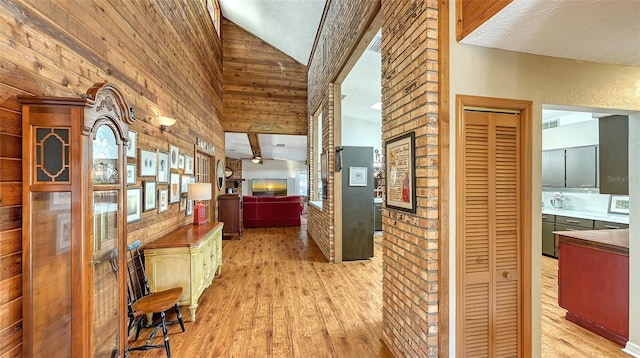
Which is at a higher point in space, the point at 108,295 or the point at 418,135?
the point at 418,135

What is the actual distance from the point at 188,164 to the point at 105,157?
2585mm

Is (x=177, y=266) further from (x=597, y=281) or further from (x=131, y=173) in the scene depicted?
(x=597, y=281)

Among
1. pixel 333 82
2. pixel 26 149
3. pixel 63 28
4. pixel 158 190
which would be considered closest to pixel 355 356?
pixel 26 149

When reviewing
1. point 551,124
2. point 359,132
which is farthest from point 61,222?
point 359,132

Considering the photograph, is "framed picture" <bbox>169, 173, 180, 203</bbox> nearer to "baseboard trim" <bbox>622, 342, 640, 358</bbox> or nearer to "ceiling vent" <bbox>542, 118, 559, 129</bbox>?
"baseboard trim" <bbox>622, 342, 640, 358</bbox>

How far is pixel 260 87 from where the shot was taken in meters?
7.13

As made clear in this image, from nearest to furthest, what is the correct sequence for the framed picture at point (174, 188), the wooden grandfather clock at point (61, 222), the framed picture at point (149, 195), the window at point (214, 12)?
the wooden grandfather clock at point (61, 222)
the framed picture at point (149, 195)
the framed picture at point (174, 188)
the window at point (214, 12)

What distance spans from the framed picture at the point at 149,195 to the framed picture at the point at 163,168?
171mm

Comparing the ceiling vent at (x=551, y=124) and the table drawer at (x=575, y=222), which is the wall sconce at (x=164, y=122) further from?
the ceiling vent at (x=551, y=124)

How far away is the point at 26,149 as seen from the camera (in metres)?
1.25

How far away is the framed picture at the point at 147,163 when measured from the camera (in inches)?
102

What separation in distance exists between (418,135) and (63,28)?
7.87 ft

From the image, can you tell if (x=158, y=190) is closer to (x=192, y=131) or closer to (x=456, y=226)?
(x=192, y=131)

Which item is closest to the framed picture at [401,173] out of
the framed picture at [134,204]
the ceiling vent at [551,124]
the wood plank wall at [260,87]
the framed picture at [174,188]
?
the framed picture at [134,204]
